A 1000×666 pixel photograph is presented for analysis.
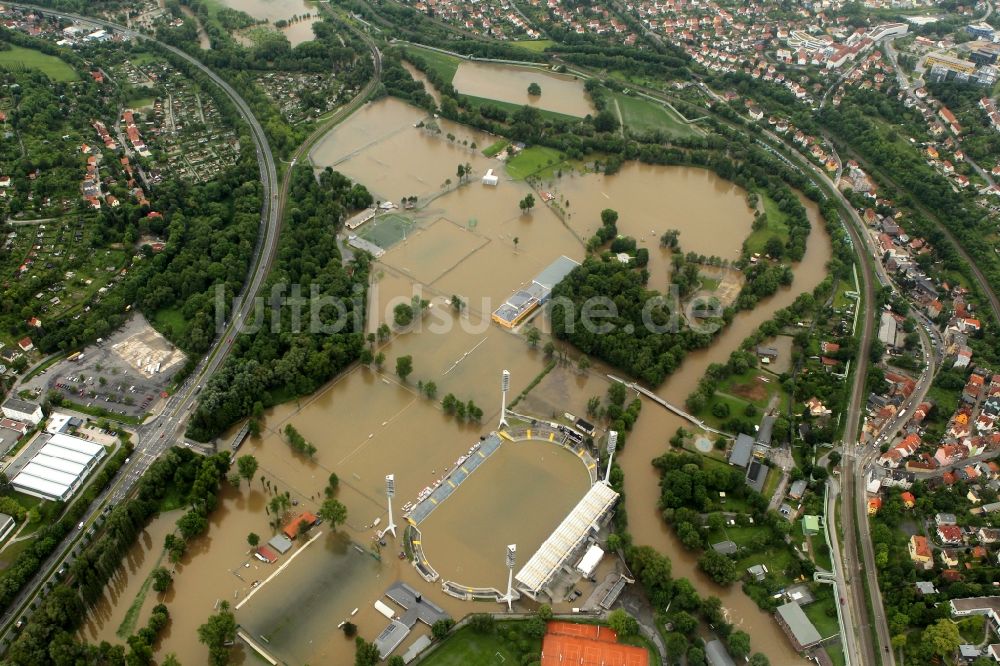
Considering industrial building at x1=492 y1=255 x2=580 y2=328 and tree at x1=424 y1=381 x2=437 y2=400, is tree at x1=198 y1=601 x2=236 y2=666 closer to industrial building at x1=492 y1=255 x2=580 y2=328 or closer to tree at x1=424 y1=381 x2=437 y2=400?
tree at x1=424 y1=381 x2=437 y2=400

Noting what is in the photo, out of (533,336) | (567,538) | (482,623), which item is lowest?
(482,623)

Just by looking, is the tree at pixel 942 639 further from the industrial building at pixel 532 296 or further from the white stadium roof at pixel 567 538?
the industrial building at pixel 532 296

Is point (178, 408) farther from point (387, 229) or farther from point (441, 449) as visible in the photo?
point (387, 229)

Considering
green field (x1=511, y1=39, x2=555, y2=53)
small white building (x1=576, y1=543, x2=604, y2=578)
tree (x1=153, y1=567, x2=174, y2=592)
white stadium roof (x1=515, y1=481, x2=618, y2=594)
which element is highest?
green field (x1=511, y1=39, x2=555, y2=53)

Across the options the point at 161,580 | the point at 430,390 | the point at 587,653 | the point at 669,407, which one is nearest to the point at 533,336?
the point at 430,390

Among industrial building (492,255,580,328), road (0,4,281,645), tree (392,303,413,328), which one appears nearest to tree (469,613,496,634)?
road (0,4,281,645)

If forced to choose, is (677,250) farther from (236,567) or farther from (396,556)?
(236,567)

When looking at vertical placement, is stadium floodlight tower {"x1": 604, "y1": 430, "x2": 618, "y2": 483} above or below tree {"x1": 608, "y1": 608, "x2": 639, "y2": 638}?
above
